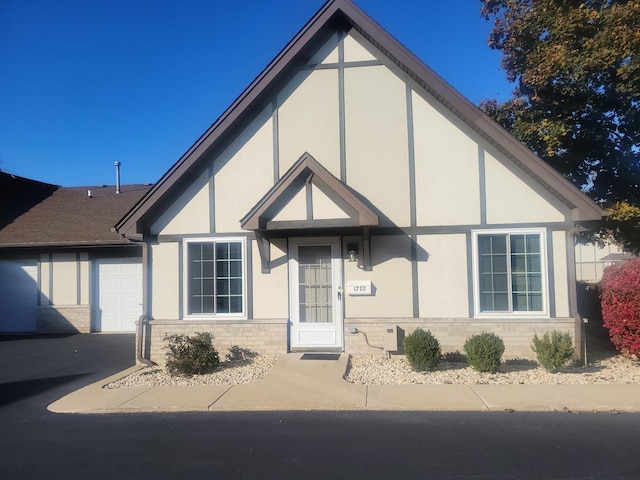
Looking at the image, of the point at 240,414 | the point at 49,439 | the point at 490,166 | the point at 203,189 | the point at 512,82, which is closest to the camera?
the point at 49,439

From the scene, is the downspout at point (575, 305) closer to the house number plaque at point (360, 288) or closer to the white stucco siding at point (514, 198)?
the white stucco siding at point (514, 198)

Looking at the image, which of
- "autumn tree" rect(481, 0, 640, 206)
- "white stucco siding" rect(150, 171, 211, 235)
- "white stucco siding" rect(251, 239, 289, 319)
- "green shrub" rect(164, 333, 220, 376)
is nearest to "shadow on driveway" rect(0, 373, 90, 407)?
"green shrub" rect(164, 333, 220, 376)

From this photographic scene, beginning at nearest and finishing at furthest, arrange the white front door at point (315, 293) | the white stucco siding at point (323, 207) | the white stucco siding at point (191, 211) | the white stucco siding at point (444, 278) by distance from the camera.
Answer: the white stucco siding at point (323, 207) < the white stucco siding at point (444, 278) < the white front door at point (315, 293) < the white stucco siding at point (191, 211)

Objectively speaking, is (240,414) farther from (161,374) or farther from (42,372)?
(42,372)

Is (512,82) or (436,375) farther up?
(512,82)

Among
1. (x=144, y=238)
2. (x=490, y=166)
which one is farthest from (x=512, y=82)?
(x=144, y=238)

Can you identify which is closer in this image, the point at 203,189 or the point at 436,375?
the point at 436,375

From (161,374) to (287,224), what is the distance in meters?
3.68

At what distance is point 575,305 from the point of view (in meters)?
9.20

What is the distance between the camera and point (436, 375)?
8.43 m

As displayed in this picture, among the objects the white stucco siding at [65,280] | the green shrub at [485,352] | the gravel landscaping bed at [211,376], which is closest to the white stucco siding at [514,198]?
the green shrub at [485,352]

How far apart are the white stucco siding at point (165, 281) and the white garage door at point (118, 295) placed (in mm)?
4479

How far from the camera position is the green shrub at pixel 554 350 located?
8203 mm

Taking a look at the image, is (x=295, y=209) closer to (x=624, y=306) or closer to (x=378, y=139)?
(x=378, y=139)
